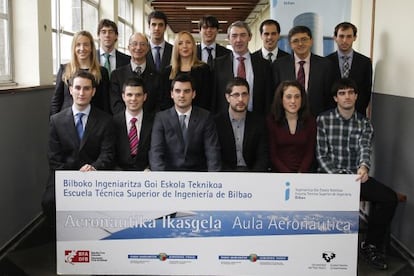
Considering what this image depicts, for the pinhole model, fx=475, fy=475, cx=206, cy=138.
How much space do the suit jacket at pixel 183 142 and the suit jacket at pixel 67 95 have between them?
0.68m

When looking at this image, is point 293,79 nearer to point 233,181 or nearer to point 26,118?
point 233,181

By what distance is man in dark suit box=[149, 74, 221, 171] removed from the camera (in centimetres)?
349

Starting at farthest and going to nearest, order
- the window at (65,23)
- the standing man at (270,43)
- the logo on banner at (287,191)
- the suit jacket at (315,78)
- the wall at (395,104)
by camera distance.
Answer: the window at (65,23) < the standing man at (270,43) < the suit jacket at (315,78) < the wall at (395,104) < the logo on banner at (287,191)

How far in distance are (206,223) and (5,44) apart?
255 centimetres

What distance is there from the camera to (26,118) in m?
3.96

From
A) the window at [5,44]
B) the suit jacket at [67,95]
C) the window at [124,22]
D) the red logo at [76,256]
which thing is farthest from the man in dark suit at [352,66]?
the window at [124,22]

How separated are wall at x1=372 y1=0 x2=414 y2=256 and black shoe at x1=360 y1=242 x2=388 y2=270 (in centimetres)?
31

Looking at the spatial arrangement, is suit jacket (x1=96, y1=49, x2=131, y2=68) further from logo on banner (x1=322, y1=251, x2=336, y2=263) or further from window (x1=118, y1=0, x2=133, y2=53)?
window (x1=118, y1=0, x2=133, y2=53)

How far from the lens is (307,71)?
4.04 meters

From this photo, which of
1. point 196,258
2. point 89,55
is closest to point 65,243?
point 196,258

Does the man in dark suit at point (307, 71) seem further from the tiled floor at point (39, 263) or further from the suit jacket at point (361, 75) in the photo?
the tiled floor at point (39, 263)

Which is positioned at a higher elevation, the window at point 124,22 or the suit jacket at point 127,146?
the window at point 124,22

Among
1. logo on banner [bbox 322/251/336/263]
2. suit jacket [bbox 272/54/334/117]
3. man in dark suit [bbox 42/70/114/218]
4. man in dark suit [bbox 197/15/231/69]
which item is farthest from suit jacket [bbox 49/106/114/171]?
logo on banner [bbox 322/251/336/263]

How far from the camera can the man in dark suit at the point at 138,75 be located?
3.91 meters
